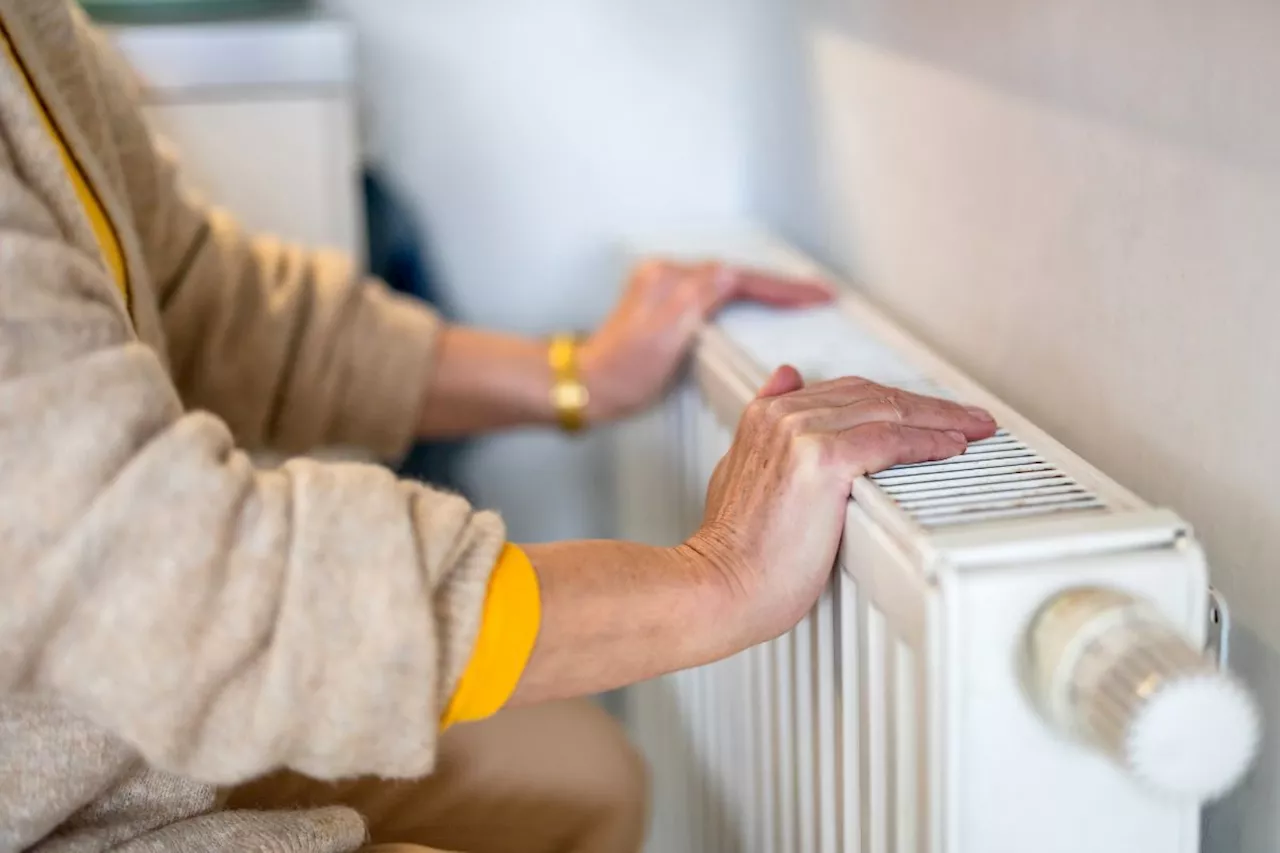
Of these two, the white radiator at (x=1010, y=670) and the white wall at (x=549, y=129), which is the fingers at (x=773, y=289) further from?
the white wall at (x=549, y=129)

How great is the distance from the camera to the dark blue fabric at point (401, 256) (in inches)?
43.6

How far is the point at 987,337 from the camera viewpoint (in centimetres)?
72

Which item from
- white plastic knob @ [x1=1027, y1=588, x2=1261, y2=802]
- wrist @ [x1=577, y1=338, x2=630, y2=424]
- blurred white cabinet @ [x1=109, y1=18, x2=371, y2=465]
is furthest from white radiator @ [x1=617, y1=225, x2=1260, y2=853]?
blurred white cabinet @ [x1=109, y1=18, x2=371, y2=465]

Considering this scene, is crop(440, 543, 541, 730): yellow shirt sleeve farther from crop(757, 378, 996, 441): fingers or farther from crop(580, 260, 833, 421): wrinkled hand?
crop(580, 260, 833, 421): wrinkled hand

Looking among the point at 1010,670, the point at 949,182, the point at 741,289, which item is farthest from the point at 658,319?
the point at 1010,670

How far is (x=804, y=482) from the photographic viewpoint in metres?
0.55

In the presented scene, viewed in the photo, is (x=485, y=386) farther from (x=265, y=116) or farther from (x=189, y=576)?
(x=189, y=576)

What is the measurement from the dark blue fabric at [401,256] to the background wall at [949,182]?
2 cm

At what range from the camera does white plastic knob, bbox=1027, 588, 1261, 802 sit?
424 mm

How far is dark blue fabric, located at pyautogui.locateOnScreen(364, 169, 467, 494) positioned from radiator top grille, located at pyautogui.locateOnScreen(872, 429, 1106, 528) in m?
0.66

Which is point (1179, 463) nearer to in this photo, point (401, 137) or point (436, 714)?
point (436, 714)

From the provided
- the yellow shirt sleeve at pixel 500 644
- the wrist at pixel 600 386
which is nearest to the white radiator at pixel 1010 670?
the yellow shirt sleeve at pixel 500 644

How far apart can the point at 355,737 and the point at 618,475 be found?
24.4 inches

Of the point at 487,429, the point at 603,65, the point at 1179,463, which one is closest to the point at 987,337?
the point at 1179,463
